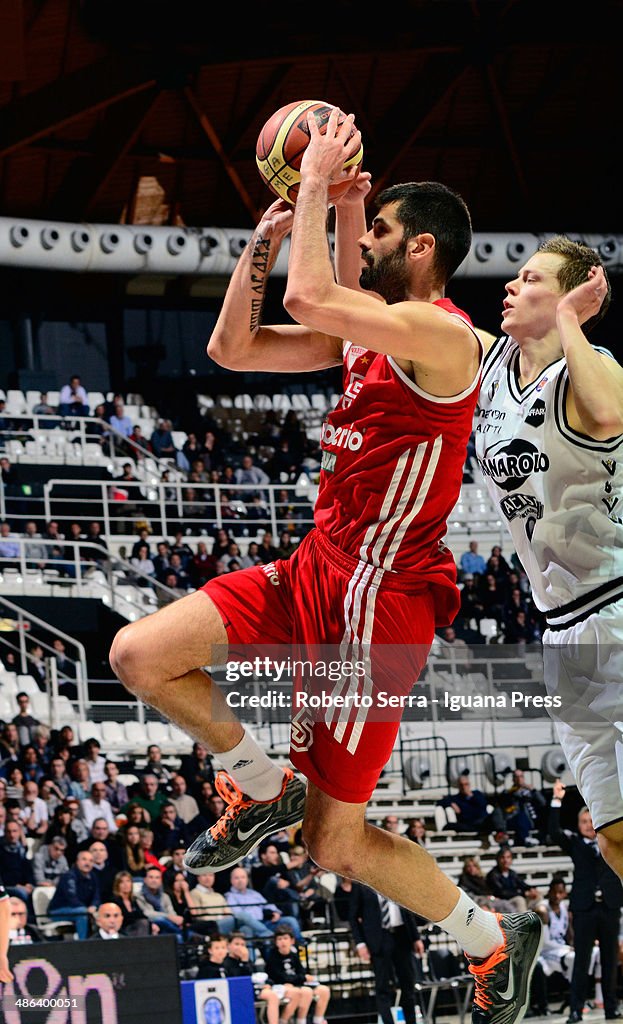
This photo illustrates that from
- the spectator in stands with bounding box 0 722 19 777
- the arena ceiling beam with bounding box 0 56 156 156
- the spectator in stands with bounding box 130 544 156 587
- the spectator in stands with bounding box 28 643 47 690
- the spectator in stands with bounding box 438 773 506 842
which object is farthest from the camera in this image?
the arena ceiling beam with bounding box 0 56 156 156

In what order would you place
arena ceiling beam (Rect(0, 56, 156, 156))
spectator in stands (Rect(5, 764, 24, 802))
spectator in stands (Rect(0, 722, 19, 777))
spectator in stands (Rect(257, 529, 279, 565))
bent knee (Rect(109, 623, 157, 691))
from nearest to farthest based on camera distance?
bent knee (Rect(109, 623, 157, 691)), spectator in stands (Rect(5, 764, 24, 802)), spectator in stands (Rect(0, 722, 19, 777)), spectator in stands (Rect(257, 529, 279, 565)), arena ceiling beam (Rect(0, 56, 156, 156))

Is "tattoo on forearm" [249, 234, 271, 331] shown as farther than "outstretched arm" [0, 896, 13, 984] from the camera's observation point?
No

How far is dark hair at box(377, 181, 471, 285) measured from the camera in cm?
450

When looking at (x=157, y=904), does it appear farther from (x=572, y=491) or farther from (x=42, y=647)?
(x=572, y=491)

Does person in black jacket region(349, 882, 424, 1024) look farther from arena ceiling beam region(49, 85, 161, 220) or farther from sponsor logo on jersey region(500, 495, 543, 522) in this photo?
arena ceiling beam region(49, 85, 161, 220)

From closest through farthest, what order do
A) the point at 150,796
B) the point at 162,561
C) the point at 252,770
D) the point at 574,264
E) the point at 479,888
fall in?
the point at 252,770 < the point at 574,264 < the point at 479,888 < the point at 150,796 < the point at 162,561

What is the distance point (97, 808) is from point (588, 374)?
9045 millimetres

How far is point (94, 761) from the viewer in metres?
13.0

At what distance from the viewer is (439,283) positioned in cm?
457

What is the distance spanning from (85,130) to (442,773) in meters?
12.2

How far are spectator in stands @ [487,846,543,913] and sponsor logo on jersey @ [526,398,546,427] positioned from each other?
8.37 meters

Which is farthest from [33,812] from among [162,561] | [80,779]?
[162,561]

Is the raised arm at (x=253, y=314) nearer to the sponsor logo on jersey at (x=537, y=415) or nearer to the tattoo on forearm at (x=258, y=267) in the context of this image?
the tattoo on forearm at (x=258, y=267)

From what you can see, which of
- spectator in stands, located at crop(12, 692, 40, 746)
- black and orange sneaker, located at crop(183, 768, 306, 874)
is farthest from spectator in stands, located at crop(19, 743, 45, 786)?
black and orange sneaker, located at crop(183, 768, 306, 874)
